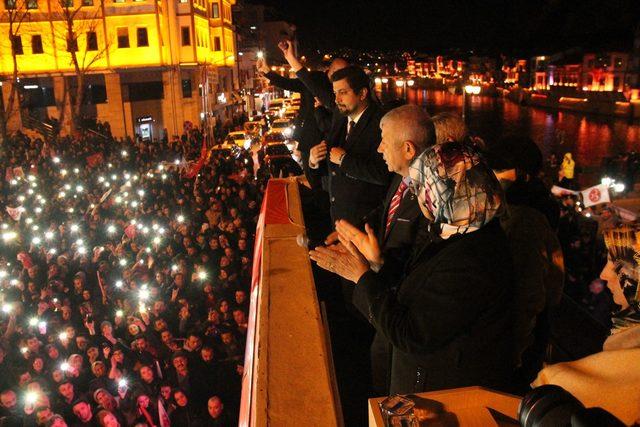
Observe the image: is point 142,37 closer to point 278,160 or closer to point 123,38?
point 123,38

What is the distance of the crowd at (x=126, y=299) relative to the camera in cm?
613

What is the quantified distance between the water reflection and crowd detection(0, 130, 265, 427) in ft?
75.6

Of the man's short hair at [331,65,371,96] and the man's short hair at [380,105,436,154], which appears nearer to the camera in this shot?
the man's short hair at [380,105,436,154]

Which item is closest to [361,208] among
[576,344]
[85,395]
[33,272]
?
[576,344]

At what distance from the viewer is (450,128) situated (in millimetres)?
2953

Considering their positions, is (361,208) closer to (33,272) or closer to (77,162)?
(33,272)

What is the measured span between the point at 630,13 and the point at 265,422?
9311 centimetres

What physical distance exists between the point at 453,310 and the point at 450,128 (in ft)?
4.14

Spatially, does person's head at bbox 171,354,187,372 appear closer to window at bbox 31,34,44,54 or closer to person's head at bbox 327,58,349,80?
person's head at bbox 327,58,349,80

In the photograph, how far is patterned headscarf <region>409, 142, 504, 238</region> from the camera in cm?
205

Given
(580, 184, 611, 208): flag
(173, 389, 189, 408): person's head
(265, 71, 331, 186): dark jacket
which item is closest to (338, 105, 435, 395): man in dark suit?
(265, 71, 331, 186): dark jacket

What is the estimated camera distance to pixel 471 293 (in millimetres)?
2021

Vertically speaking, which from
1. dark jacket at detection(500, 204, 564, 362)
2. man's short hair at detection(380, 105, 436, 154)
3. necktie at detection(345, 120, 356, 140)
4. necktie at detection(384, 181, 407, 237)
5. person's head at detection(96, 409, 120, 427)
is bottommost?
person's head at detection(96, 409, 120, 427)

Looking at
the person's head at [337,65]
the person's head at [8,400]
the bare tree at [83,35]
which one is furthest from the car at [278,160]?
the bare tree at [83,35]
